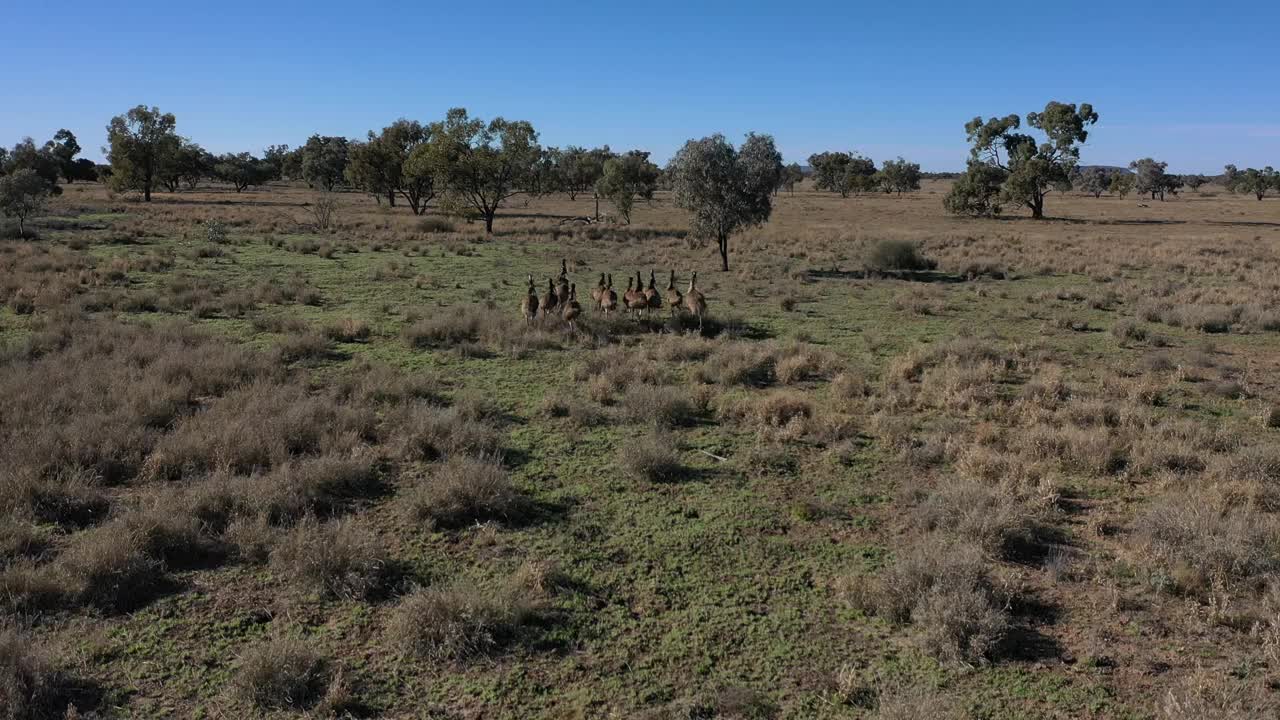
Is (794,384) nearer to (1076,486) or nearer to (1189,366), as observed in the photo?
(1076,486)

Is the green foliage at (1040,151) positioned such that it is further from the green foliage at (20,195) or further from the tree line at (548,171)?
the green foliage at (20,195)

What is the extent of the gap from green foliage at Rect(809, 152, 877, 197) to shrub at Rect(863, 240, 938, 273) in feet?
279

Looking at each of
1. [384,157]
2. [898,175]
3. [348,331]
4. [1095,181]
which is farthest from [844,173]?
[348,331]

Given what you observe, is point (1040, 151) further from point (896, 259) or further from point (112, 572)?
point (112, 572)

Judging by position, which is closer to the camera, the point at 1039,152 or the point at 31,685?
the point at 31,685

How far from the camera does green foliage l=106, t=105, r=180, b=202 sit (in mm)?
68500

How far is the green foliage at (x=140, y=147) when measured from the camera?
68.5m

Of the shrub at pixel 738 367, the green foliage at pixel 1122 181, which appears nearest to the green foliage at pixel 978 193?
the green foliage at pixel 1122 181

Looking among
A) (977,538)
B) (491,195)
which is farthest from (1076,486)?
(491,195)

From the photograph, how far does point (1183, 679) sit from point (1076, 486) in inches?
148

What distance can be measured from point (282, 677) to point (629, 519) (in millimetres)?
3666

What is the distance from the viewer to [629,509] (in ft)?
26.2

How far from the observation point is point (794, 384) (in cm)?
1311

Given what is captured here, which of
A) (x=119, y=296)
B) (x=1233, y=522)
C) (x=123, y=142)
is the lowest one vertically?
(x=1233, y=522)
